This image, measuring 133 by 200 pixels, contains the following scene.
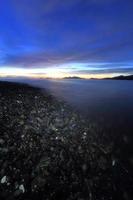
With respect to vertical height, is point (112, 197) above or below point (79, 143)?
below

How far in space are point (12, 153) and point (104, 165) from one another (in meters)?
3.74

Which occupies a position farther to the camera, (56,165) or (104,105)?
(104,105)

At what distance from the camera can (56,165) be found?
513cm

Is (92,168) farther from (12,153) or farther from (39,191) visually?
(12,153)

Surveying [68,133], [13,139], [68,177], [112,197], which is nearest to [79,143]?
[68,133]

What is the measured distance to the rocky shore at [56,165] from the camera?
4.19m

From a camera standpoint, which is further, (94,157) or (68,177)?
(94,157)

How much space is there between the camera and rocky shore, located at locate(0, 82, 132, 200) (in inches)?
165

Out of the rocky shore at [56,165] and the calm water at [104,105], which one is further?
the calm water at [104,105]

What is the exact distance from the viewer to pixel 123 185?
4770 mm

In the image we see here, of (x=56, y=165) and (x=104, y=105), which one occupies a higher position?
(x=56, y=165)

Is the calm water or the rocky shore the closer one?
the rocky shore

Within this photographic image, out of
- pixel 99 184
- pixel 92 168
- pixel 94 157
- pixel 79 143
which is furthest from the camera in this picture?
pixel 79 143

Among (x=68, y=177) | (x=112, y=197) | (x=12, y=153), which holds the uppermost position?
(x=12, y=153)
